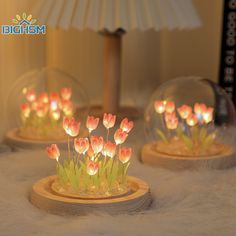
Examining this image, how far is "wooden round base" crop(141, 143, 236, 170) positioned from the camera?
1001 millimetres

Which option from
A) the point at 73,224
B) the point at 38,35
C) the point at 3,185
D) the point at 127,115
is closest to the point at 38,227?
the point at 73,224

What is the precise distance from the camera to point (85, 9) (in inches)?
44.8

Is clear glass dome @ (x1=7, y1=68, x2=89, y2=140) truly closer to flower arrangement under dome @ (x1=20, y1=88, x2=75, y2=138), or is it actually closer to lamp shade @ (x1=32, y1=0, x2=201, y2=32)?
flower arrangement under dome @ (x1=20, y1=88, x2=75, y2=138)

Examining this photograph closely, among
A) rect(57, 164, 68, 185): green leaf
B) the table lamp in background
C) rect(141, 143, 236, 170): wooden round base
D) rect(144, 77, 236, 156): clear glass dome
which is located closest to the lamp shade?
the table lamp in background

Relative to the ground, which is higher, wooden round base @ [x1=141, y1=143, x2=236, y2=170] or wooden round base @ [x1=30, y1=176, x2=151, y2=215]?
wooden round base @ [x1=141, y1=143, x2=236, y2=170]

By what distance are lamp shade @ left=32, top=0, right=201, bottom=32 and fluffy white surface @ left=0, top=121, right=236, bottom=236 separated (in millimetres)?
280

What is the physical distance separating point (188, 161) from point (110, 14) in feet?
1.10

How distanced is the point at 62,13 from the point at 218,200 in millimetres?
526

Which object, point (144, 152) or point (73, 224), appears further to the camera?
point (144, 152)

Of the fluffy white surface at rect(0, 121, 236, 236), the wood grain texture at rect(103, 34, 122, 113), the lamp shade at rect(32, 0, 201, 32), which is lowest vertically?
the fluffy white surface at rect(0, 121, 236, 236)

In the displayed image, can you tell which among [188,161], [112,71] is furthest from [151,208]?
[112,71]

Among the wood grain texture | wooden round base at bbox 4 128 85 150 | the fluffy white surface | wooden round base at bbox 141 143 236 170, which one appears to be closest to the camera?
the fluffy white surface

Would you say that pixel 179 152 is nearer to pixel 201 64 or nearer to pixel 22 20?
pixel 22 20

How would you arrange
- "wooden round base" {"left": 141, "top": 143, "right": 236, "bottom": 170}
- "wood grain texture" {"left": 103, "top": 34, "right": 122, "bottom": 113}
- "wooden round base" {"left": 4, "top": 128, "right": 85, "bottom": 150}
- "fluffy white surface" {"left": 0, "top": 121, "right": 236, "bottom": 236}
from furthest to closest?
"wood grain texture" {"left": 103, "top": 34, "right": 122, "bottom": 113}, "wooden round base" {"left": 4, "top": 128, "right": 85, "bottom": 150}, "wooden round base" {"left": 141, "top": 143, "right": 236, "bottom": 170}, "fluffy white surface" {"left": 0, "top": 121, "right": 236, "bottom": 236}
